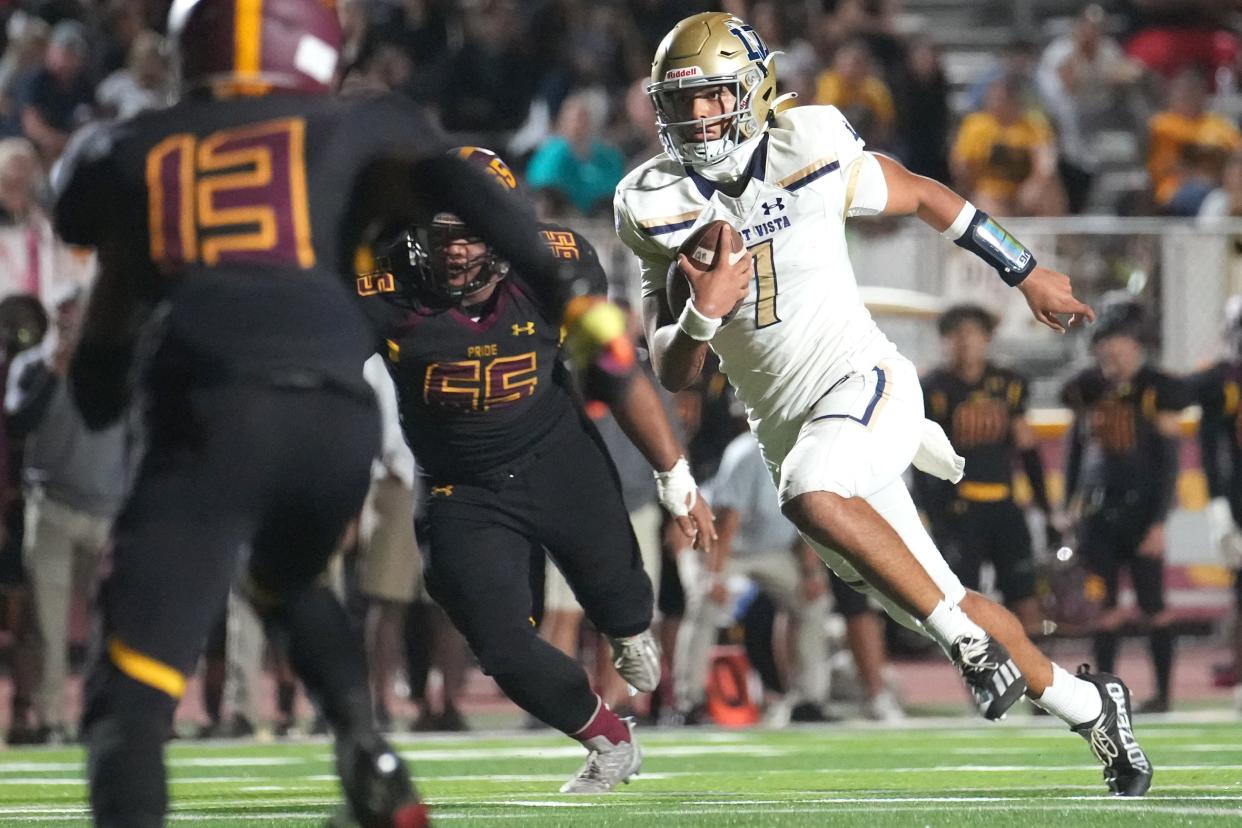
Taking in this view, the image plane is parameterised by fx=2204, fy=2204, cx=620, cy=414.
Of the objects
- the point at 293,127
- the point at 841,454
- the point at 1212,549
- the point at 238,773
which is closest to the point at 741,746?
the point at 238,773

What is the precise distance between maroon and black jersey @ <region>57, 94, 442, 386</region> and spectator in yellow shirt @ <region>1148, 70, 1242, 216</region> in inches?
408

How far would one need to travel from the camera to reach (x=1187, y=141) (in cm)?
1400

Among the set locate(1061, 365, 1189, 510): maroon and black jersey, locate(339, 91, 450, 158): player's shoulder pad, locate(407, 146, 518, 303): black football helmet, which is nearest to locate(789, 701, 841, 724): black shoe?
locate(1061, 365, 1189, 510): maroon and black jersey

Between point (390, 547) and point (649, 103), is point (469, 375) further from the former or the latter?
point (649, 103)

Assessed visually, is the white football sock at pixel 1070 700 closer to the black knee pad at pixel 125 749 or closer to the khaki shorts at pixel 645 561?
the black knee pad at pixel 125 749

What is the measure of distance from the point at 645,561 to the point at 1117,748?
3.84 m

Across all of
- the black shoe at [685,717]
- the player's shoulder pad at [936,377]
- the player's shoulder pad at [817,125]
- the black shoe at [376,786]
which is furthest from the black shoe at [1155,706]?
the black shoe at [376,786]

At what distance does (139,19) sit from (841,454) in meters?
9.80

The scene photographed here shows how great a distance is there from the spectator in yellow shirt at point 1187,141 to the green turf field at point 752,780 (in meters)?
5.03

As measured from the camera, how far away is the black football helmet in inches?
243

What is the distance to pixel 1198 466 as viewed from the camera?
12.1 meters

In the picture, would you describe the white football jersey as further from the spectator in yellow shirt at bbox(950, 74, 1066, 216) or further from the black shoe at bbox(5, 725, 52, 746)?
the spectator in yellow shirt at bbox(950, 74, 1066, 216)

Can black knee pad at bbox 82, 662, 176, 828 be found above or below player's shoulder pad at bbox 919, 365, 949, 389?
above

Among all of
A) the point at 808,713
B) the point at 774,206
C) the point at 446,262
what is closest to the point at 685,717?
the point at 808,713
